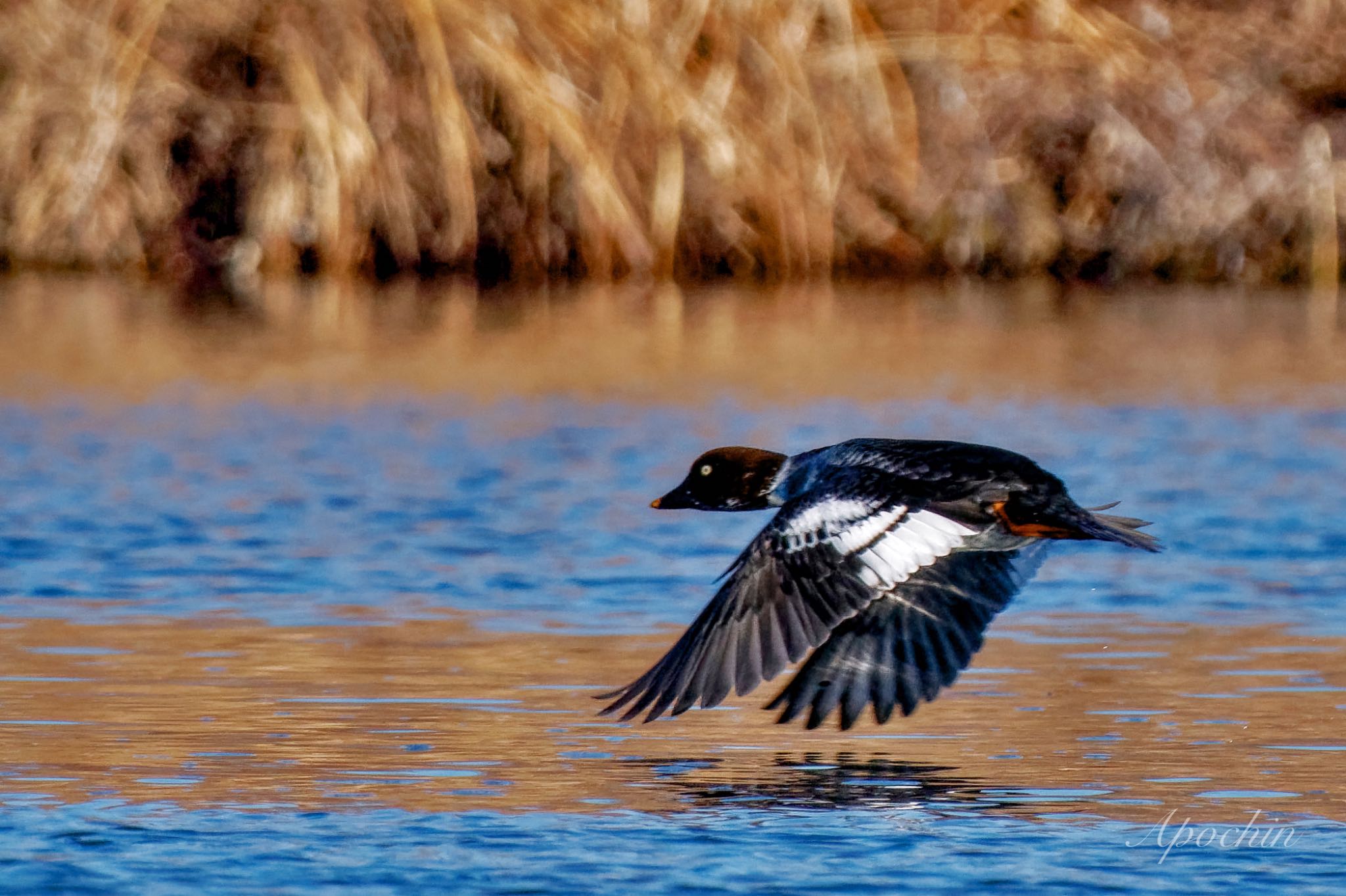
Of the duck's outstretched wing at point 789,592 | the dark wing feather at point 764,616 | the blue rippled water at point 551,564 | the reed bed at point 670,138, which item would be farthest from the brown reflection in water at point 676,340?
the dark wing feather at point 764,616

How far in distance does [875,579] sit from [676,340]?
1100 cm

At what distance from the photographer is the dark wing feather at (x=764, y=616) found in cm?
539

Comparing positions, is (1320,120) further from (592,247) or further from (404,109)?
(404,109)

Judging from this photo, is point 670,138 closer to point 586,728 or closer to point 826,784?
point 586,728

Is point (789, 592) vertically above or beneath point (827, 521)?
beneath

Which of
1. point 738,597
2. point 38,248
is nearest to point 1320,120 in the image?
point 38,248

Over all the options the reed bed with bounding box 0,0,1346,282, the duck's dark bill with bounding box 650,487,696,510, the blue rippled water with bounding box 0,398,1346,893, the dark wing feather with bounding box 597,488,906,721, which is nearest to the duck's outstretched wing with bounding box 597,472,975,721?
the dark wing feather with bounding box 597,488,906,721

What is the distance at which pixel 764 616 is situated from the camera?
5.50 metres

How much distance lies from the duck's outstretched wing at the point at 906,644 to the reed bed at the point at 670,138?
14241mm

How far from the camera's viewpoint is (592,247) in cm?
2108

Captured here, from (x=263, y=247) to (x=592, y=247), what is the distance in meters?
2.89

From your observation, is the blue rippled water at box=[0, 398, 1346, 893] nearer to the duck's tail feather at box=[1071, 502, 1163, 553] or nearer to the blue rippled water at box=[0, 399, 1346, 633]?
the blue rippled water at box=[0, 399, 1346, 633]

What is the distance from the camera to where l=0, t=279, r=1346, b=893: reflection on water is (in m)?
4.73

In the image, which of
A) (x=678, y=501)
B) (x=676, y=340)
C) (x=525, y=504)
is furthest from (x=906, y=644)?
(x=676, y=340)
